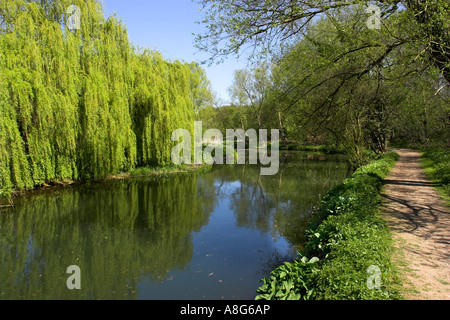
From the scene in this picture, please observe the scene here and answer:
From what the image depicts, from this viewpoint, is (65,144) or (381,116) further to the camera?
(381,116)

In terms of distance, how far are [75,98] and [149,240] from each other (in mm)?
8602

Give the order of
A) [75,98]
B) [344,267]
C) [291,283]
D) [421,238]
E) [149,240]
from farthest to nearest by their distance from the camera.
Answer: [75,98], [149,240], [421,238], [291,283], [344,267]

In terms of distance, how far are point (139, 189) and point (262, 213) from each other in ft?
20.8

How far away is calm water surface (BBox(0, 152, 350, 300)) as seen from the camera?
5.05 m

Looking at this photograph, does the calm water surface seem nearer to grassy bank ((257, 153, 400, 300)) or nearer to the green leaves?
the green leaves

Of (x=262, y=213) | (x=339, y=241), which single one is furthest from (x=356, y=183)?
(x=339, y=241)

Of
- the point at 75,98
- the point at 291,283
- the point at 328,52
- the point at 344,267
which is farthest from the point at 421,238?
the point at 75,98

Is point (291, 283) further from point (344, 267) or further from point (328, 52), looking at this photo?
point (328, 52)

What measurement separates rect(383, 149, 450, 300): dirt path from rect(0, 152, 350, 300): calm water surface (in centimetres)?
218

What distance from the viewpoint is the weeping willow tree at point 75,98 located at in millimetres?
10531

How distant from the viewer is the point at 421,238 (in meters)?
4.96

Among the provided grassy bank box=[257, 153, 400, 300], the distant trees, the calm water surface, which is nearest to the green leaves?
grassy bank box=[257, 153, 400, 300]
